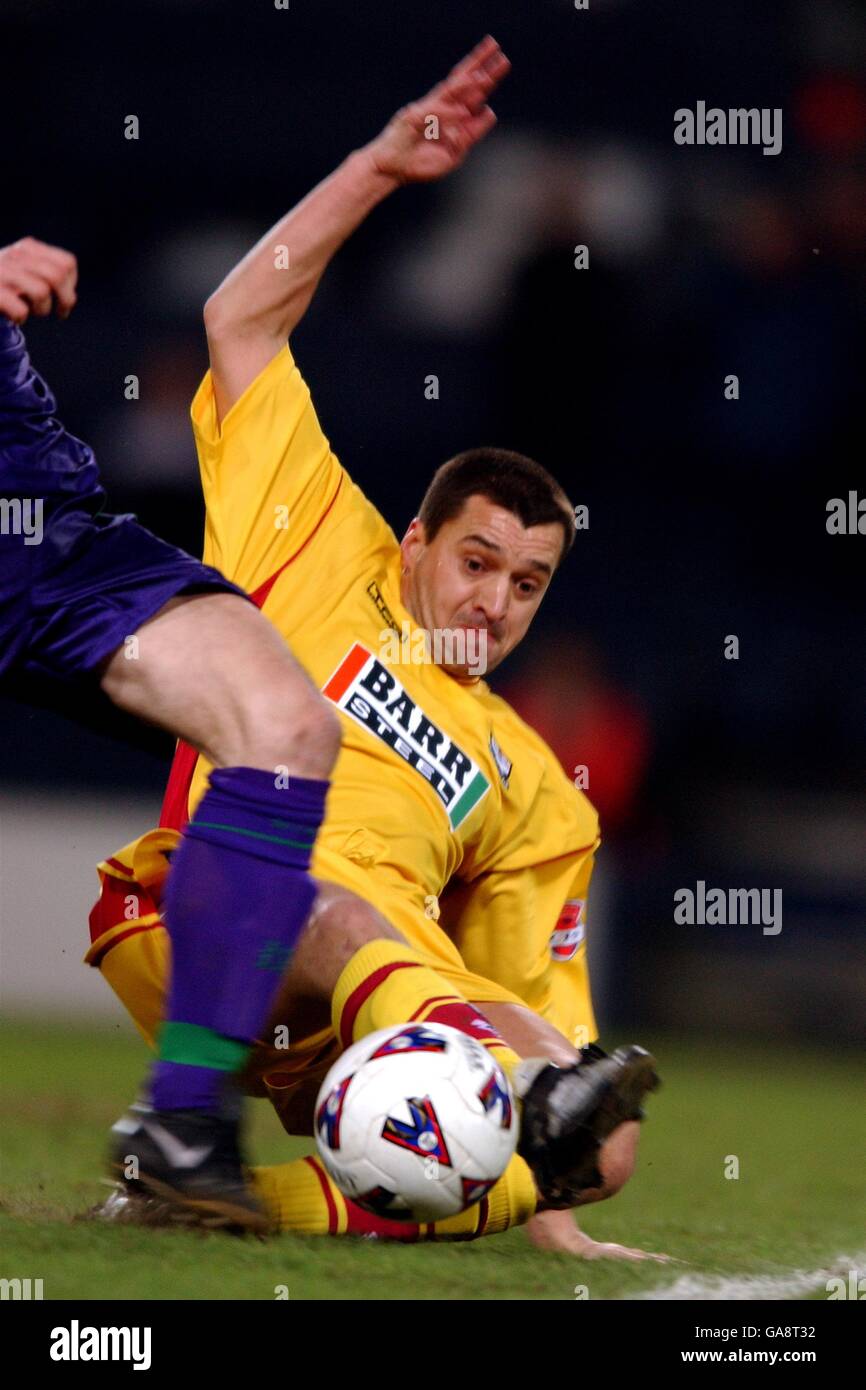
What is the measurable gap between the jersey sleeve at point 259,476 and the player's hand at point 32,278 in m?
1.08

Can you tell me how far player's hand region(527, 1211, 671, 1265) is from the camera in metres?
2.99

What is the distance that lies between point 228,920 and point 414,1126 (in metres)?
0.38

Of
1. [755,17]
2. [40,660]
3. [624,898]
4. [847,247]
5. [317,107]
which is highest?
[755,17]

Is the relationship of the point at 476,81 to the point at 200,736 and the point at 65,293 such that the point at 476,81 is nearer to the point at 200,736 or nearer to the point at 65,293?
the point at 65,293

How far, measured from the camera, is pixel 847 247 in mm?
8781

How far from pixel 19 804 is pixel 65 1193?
3.88 meters

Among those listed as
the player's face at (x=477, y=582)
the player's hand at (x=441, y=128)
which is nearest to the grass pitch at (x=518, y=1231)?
the player's face at (x=477, y=582)

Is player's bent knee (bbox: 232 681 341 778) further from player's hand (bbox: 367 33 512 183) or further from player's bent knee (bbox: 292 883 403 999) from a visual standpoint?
player's hand (bbox: 367 33 512 183)

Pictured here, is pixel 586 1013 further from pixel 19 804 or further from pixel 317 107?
pixel 317 107

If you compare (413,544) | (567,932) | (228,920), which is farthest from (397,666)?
(228,920)

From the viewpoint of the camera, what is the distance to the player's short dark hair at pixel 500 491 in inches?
149

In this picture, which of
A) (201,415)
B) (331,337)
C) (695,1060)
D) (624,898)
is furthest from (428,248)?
(201,415)

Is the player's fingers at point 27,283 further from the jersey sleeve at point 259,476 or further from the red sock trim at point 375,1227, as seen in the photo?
the red sock trim at point 375,1227

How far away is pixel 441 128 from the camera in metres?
3.40
